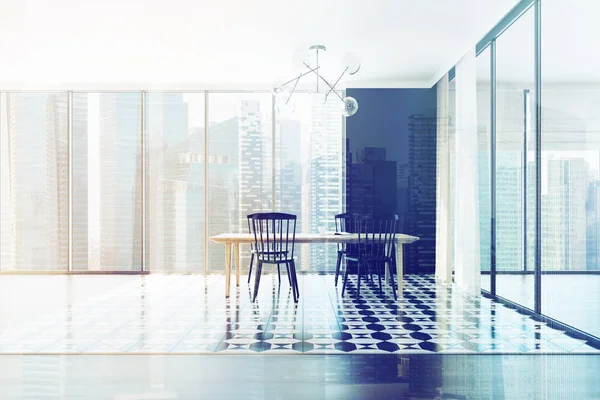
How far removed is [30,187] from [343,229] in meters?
1.52

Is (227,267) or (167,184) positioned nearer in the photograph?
(227,267)

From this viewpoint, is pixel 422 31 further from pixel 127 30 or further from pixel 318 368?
pixel 318 368

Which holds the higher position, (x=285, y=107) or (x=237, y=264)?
(x=285, y=107)

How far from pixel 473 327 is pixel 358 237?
75cm

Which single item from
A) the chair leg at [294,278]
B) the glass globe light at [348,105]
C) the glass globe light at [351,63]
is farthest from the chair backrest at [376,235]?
the glass globe light at [351,63]

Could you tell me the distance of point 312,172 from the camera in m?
2.45

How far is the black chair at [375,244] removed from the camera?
2201 mm

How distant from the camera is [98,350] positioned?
2012 mm

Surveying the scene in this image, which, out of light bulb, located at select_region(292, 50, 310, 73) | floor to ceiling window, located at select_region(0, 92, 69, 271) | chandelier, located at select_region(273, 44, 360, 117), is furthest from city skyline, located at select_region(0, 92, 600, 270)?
light bulb, located at select_region(292, 50, 310, 73)

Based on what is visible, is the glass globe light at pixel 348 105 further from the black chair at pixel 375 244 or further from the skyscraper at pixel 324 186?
the black chair at pixel 375 244

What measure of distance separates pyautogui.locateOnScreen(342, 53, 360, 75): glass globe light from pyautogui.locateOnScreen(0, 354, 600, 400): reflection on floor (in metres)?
1.86

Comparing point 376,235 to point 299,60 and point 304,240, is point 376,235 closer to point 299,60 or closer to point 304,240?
point 304,240

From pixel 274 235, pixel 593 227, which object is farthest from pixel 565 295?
pixel 274 235

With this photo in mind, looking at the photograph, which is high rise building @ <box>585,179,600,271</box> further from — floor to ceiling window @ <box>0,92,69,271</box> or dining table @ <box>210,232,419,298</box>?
floor to ceiling window @ <box>0,92,69,271</box>
